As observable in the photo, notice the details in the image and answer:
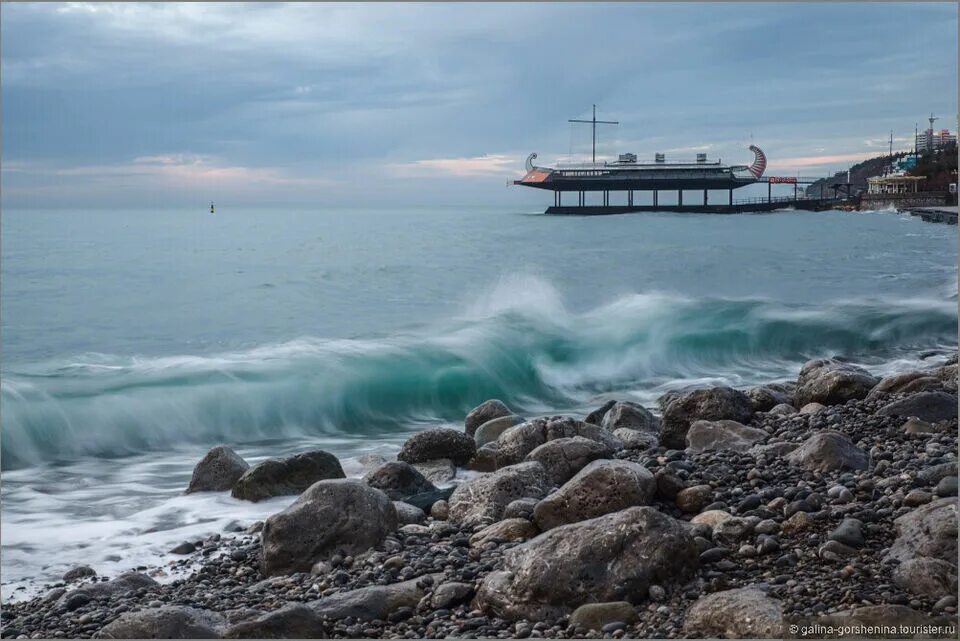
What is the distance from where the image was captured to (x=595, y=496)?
3.83 m

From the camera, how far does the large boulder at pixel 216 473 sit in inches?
216

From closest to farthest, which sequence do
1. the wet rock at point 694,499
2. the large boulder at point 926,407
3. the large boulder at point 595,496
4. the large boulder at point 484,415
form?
1. the large boulder at point 595,496
2. the wet rock at point 694,499
3. the large boulder at point 926,407
4. the large boulder at point 484,415

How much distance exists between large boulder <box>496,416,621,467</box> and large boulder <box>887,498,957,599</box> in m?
2.45

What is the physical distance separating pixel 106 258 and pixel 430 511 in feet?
94.8

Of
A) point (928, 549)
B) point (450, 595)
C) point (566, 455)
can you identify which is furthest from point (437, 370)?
point (928, 549)

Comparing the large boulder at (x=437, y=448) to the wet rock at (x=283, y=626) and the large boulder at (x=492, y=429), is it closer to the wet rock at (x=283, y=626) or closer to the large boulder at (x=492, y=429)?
the large boulder at (x=492, y=429)

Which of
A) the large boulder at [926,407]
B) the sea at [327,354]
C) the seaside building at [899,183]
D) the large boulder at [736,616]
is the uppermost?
the seaside building at [899,183]

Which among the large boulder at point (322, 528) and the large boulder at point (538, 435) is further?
the large boulder at point (538, 435)

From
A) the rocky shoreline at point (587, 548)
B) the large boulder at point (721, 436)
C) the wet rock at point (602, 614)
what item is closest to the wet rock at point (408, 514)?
the rocky shoreline at point (587, 548)

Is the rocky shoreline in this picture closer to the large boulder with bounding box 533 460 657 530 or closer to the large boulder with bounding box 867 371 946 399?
the large boulder with bounding box 533 460 657 530

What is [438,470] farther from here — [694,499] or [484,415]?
[694,499]

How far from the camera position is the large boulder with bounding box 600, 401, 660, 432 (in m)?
6.47

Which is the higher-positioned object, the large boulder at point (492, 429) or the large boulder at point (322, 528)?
the large boulder at point (322, 528)

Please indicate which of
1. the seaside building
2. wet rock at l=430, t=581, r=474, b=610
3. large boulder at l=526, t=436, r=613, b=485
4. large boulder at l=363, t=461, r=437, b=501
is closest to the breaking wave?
large boulder at l=363, t=461, r=437, b=501
